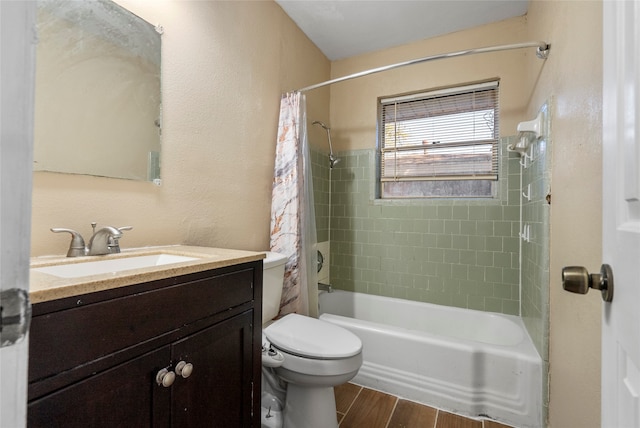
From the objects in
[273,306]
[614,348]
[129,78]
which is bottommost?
[273,306]

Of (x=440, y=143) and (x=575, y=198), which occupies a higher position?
(x=440, y=143)

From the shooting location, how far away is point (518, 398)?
1552 mm

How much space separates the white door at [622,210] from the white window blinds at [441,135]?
1.88 meters

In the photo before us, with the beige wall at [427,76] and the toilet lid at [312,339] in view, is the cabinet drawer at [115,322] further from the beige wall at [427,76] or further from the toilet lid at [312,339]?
the beige wall at [427,76]

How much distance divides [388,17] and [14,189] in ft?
7.98

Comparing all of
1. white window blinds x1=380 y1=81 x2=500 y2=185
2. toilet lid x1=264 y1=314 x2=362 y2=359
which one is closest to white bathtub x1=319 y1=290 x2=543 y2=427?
toilet lid x1=264 y1=314 x2=362 y2=359

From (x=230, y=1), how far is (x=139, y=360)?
181 centimetres

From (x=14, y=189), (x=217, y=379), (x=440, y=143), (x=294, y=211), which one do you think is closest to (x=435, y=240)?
(x=440, y=143)

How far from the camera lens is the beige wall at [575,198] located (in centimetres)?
88

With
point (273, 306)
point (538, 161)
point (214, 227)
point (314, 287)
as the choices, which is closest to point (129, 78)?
point (214, 227)

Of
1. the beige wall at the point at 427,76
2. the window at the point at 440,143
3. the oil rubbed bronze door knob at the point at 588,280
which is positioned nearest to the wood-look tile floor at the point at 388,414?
the oil rubbed bronze door knob at the point at 588,280

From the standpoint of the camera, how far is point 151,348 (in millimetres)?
746

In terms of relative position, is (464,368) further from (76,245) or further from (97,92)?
(97,92)

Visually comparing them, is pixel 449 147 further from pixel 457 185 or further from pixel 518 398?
pixel 518 398
